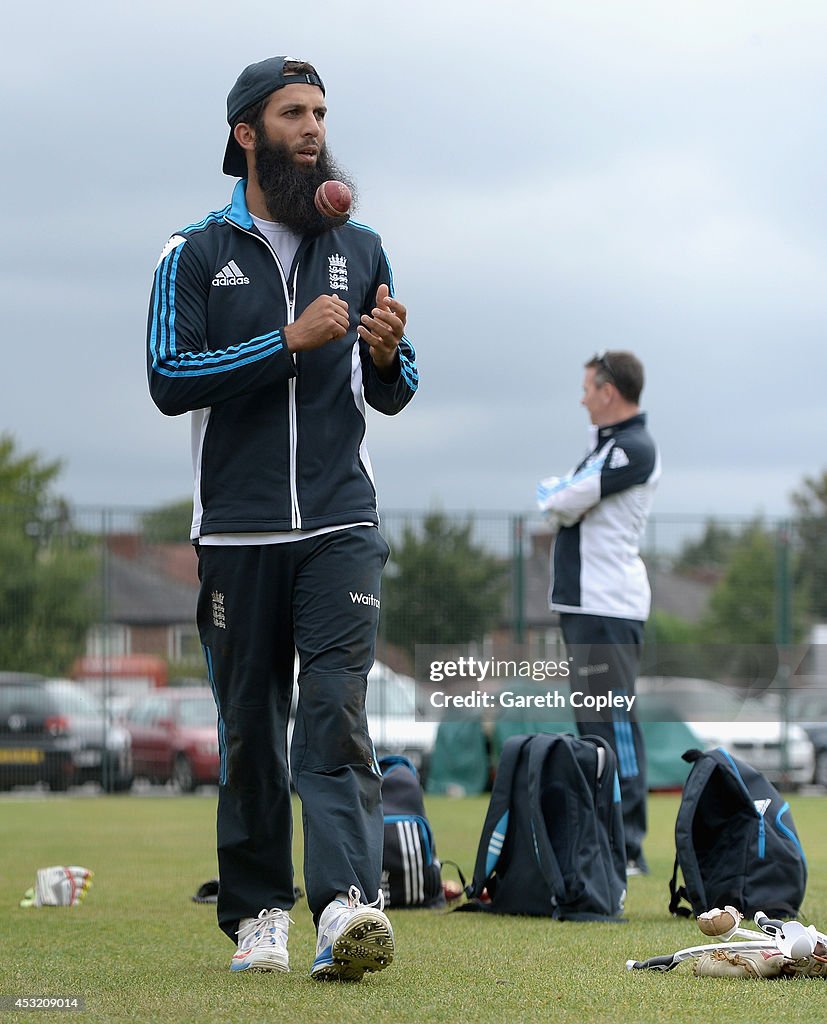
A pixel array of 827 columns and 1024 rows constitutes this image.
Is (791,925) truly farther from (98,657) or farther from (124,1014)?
(98,657)

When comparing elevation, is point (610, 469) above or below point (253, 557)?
above

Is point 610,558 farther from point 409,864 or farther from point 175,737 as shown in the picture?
point 175,737

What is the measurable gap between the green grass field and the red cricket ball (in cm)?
206

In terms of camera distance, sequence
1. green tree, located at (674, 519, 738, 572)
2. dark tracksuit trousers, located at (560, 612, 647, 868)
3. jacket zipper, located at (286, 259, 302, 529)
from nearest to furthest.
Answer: jacket zipper, located at (286, 259, 302, 529) → dark tracksuit trousers, located at (560, 612, 647, 868) → green tree, located at (674, 519, 738, 572)

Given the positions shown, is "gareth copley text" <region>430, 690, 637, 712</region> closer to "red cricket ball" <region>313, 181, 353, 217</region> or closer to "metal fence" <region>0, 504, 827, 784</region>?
"metal fence" <region>0, 504, 827, 784</region>

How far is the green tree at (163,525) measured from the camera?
59.5 feet

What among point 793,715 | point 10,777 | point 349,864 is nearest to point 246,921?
point 349,864

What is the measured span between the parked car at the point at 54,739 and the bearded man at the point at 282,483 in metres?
13.5

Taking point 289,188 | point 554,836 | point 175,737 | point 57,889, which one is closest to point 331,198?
point 289,188

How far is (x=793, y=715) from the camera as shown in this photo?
1873 centimetres

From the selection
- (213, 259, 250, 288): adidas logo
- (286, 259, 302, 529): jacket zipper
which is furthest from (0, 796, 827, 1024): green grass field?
(213, 259, 250, 288): adidas logo

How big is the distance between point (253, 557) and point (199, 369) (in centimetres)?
52

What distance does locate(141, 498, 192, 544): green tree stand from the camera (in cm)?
1814

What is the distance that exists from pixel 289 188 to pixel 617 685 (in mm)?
3560
